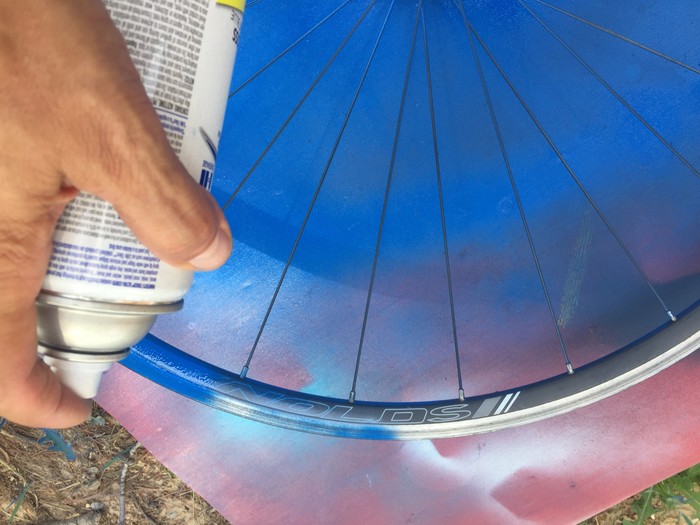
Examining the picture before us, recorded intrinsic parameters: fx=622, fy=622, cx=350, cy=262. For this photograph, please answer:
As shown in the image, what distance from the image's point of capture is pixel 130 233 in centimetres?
41

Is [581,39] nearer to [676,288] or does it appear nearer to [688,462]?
[676,288]

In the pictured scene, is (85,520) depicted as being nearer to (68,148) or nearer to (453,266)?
(453,266)

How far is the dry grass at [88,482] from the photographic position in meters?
0.99

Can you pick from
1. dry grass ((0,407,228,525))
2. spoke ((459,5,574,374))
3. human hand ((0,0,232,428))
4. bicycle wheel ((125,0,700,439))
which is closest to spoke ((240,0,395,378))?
bicycle wheel ((125,0,700,439))

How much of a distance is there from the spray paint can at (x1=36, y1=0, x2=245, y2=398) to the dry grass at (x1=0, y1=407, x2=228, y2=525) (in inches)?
23.9

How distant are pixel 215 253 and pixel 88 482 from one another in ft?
2.50

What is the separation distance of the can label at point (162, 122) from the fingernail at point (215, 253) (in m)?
0.02

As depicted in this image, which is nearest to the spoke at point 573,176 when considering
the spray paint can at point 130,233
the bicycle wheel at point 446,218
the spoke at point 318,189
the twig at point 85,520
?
the bicycle wheel at point 446,218

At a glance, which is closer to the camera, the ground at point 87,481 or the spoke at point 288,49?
the spoke at point 288,49

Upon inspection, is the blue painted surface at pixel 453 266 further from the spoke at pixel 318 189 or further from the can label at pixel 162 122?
the can label at pixel 162 122

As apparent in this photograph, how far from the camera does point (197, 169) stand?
1.43 ft

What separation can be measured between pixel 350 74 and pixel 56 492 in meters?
0.81

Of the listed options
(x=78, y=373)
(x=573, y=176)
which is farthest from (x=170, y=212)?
(x=573, y=176)

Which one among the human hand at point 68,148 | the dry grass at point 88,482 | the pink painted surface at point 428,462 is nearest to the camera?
the human hand at point 68,148
